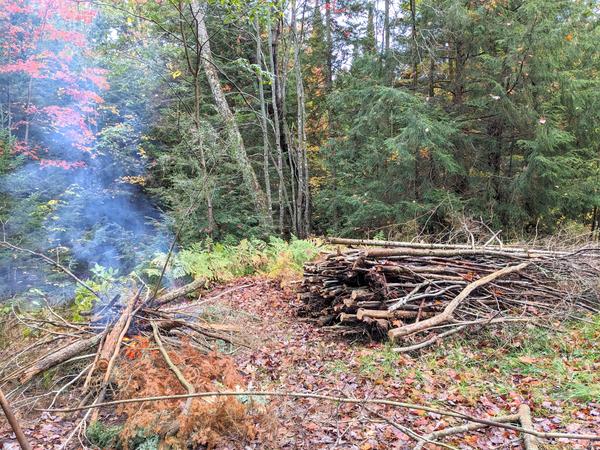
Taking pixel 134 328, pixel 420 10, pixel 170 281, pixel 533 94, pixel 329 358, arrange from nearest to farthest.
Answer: pixel 134 328 → pixel 329 358 → pixel 170 281 → pixel 533 94 → pixel 420 10

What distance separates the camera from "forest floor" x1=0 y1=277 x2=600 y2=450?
124 inches

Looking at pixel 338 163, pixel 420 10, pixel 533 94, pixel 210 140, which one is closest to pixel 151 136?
pixel 210 140

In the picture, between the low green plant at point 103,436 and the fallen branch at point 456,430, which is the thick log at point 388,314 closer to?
the fallen branch at point 456,430

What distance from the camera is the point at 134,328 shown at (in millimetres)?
4410

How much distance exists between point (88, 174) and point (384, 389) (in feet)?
43.3

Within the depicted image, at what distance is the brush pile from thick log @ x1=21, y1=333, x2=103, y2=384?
10.2ft

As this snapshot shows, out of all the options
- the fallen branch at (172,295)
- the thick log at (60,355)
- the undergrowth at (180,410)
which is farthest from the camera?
the fallen branch at (172,295)

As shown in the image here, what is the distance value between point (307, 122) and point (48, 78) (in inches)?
382

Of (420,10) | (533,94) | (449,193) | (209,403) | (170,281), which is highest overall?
(420,10)

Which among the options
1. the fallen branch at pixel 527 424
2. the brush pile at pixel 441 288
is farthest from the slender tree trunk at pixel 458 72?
the fallen branch at pixel 527 424

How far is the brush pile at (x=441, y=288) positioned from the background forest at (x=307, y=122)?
7.72 feet

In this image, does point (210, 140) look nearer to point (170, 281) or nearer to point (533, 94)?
point (170, 281)

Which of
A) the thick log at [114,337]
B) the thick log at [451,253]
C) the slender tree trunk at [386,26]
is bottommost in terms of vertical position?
the thick log at [114,337]

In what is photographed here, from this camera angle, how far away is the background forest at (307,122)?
935 centimetres
